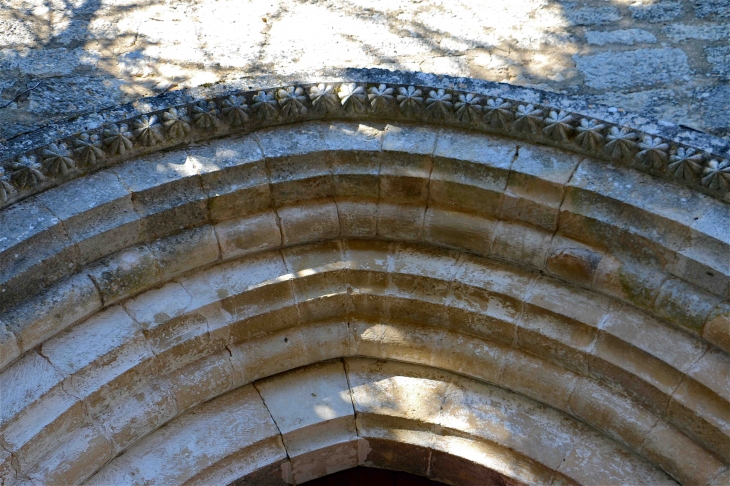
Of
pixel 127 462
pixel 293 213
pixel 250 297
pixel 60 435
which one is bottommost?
pixel 127 462

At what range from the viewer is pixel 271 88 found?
379 cm

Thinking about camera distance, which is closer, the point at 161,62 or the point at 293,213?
the point at 293,213

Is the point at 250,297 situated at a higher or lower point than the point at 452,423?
higher

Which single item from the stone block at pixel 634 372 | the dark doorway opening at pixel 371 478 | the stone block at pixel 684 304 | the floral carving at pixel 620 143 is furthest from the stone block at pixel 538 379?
the floral carving at pixel 620 143

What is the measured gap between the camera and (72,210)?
3.34 m

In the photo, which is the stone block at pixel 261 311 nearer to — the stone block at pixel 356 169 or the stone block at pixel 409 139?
the stone block at pixel 356 169

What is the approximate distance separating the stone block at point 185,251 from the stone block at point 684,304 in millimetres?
1894

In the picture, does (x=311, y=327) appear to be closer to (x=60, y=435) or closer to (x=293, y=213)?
(x=293, y=213)

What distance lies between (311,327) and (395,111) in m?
1.06

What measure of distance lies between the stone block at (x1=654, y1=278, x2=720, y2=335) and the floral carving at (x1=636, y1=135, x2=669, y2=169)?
0.49 m

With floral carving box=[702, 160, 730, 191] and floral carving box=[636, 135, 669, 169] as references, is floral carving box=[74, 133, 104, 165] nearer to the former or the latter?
floral carving box=[636, 135, 669, 169]

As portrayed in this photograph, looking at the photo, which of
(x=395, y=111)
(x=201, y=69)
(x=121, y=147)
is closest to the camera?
(x=121, y=147)

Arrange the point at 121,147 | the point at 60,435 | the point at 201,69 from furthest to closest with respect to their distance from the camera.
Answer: the point at 201,69 < the point at 121,147 < the point at 60,435

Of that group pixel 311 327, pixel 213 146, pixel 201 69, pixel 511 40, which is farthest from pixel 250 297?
pixel 511 40
